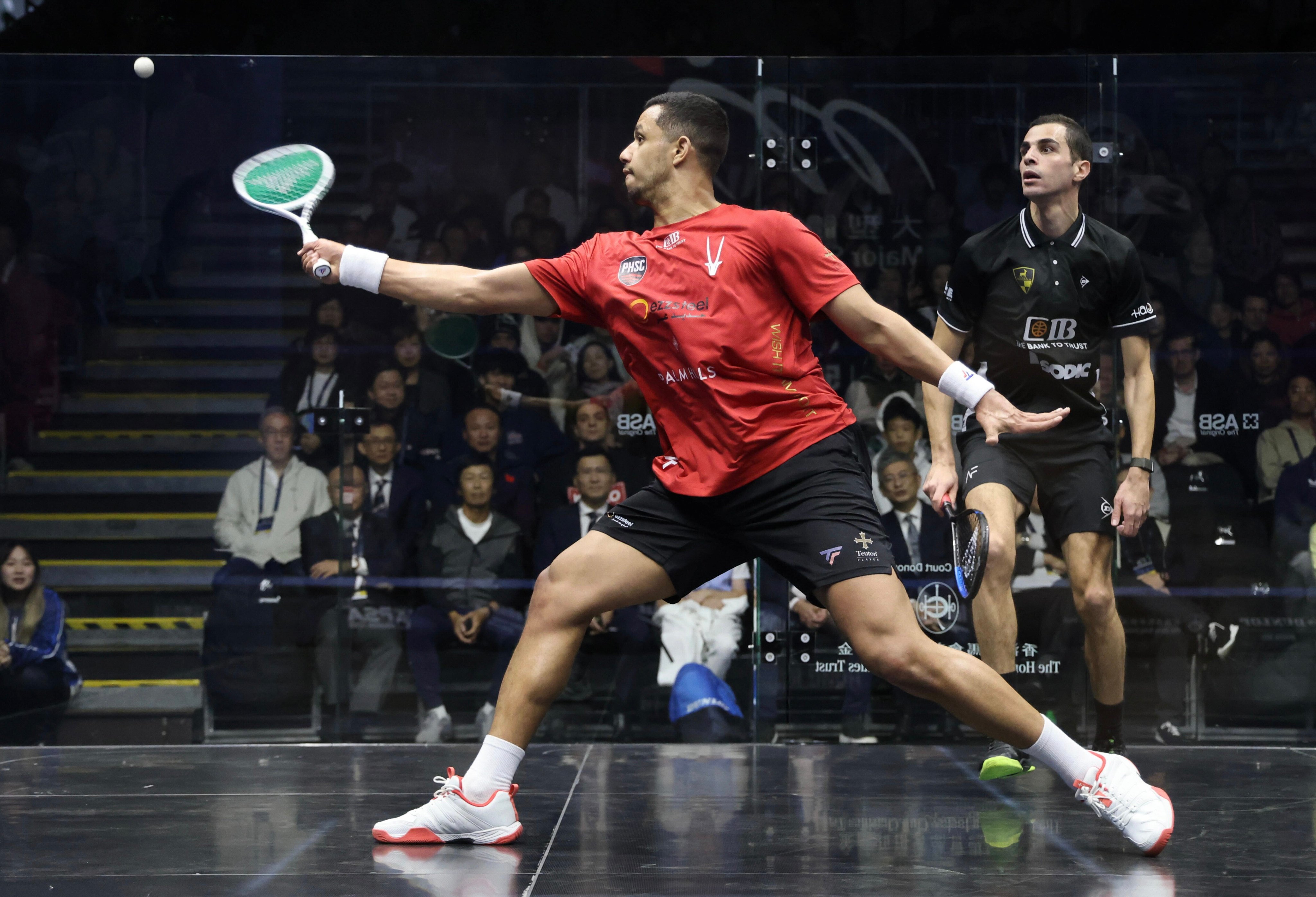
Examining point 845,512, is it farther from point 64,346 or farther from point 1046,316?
point 64,346

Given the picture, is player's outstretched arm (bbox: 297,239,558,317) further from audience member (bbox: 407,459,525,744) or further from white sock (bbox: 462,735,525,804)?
audience member (bbox: 407,459,525,744)

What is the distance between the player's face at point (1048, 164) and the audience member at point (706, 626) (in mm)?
1643

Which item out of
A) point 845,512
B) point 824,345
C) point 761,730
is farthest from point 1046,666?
point 845,512

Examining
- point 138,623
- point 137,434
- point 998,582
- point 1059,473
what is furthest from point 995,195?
point 138,623

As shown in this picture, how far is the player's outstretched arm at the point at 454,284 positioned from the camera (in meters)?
2.85

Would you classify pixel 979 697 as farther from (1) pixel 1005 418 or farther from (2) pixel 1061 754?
(1) pixel 1005 418

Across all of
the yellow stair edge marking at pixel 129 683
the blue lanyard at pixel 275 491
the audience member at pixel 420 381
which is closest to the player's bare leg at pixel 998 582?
the audience member at pixel 420 381

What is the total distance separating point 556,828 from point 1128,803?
1.20m

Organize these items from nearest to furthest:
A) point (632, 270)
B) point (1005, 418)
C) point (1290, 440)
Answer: point (1005, 418) → point (632, 270) → point (1290, 440)

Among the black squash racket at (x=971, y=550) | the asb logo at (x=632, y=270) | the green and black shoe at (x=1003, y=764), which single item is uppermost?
the asb logo at (x=632, y=270)

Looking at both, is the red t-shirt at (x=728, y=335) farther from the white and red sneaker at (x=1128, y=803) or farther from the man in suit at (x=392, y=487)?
the man in suit at (x=392, y=487)

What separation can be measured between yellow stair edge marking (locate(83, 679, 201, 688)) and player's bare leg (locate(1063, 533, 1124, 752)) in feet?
9.69

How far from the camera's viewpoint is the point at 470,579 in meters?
4.68

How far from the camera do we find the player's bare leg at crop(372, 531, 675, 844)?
2779mm
